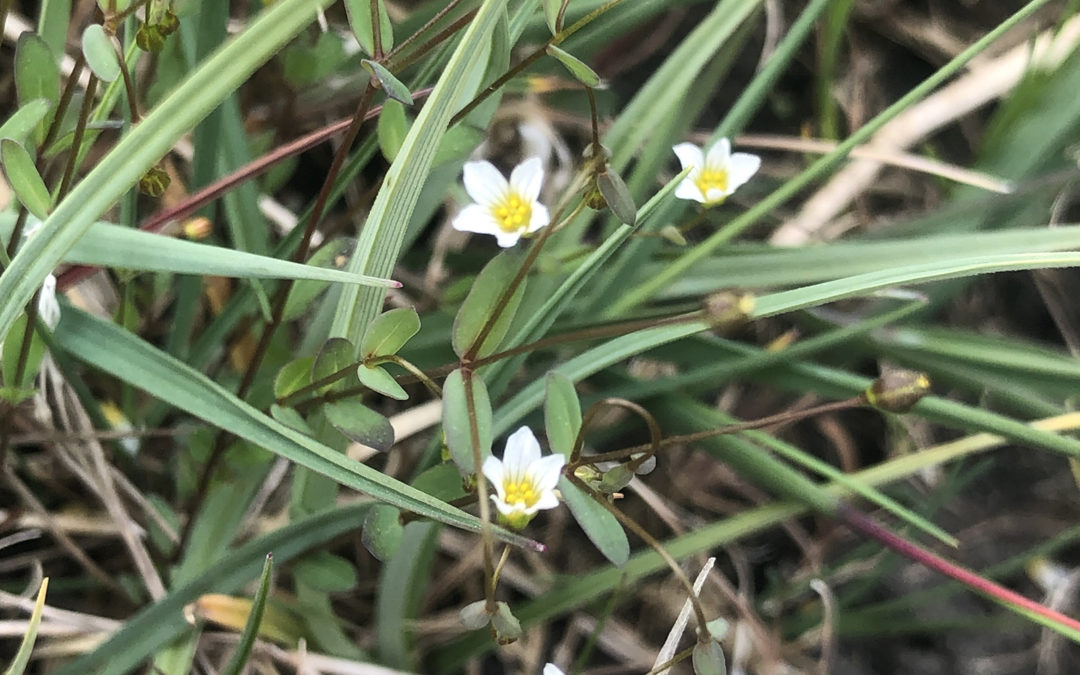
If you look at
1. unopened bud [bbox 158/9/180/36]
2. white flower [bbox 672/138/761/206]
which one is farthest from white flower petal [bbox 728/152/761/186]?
unopened bud [bbox 158/9/180/36]

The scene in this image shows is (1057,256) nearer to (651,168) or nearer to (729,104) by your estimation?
(651,168)

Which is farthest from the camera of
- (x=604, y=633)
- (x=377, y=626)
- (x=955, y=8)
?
(x=955, y=8)

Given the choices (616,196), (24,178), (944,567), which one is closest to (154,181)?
(24,178)

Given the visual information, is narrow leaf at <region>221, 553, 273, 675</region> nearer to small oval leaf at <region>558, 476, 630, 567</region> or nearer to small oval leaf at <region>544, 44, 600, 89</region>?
small oval leaf at <region>558, 476, 630, 567</region>

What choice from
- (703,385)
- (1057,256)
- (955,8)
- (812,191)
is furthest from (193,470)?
(955,8)

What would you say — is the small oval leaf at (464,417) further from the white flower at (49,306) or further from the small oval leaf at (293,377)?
the white flower at (49,306)
